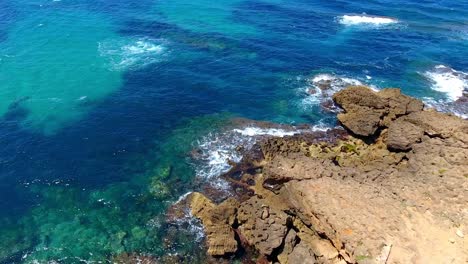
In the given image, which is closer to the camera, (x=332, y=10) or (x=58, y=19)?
(x=58, y=19)

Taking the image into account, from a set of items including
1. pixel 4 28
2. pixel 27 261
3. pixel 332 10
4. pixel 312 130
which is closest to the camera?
pixel 27 261

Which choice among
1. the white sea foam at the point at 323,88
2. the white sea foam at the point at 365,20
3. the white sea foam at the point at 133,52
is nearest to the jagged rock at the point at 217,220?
the white sea foam at the point at 323,88

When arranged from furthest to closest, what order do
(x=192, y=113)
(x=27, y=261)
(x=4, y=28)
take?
(x=4, y=28), (x=192, y=113), (x=27, y=261)

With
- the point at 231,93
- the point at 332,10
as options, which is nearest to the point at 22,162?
the point at 231,93

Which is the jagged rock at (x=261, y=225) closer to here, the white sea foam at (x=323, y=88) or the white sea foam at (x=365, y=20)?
the white sea foam at (x=323, y=88)

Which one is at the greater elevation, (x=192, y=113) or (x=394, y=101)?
(x=394, y=101)

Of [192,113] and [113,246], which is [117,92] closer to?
[192,113]

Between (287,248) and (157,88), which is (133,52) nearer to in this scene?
(157,88)
